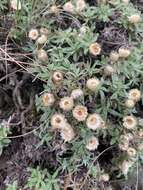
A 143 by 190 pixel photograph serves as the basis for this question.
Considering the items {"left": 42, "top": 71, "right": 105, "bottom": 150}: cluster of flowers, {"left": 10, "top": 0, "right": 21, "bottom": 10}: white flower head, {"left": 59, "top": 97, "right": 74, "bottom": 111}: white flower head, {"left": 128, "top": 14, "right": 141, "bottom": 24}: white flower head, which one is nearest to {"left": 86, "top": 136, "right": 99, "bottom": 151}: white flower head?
{"left": 42, "top": 71, "right": 105, "bottom": 150}: cluster of flowers

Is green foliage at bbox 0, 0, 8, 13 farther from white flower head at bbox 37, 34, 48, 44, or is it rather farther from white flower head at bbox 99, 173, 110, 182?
white flower head at bbox 99, 173, 110, 182

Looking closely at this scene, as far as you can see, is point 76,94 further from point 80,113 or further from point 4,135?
point 4,135

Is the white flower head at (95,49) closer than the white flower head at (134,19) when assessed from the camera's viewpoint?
Yes

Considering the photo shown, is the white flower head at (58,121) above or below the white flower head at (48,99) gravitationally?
below

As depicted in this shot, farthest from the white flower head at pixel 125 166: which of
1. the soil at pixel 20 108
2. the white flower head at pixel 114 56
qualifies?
the white flower head at pixel 114 56

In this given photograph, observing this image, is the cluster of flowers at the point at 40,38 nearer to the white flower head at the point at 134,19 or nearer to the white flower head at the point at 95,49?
the white flower head at the point at 95,49
